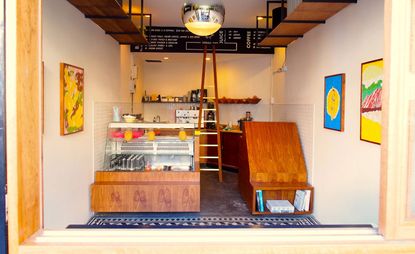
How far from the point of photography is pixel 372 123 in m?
2.91

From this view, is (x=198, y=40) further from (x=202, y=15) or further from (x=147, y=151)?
(x=202, y=15)

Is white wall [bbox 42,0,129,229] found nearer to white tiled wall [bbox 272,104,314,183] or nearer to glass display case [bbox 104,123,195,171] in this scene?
glass display case [bbox 104,123,195,171]

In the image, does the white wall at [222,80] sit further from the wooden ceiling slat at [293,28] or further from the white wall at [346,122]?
the white wall at [346,122]

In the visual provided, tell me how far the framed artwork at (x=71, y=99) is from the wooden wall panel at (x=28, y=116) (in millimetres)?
2167

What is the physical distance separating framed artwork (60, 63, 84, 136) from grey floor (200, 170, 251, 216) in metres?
1.92

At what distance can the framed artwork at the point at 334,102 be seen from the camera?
355cm

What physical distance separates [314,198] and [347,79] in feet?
5.29

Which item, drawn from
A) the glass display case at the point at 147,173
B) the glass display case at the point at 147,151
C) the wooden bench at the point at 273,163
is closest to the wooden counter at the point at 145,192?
the glass display case at the point at 147,173

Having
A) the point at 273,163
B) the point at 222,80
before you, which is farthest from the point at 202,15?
the point at 222,80

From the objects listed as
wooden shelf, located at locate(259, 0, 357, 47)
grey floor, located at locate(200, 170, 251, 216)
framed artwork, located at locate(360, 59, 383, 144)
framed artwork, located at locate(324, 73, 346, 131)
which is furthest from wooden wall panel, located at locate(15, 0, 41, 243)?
grey floor, located at locate(200, 170, 251, 216)

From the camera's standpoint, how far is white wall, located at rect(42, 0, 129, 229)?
297 centimetres

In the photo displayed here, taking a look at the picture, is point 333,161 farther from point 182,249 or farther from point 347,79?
point 182,249

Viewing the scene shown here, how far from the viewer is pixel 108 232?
1216 millimetres

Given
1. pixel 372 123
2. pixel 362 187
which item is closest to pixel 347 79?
pixel 372 123
